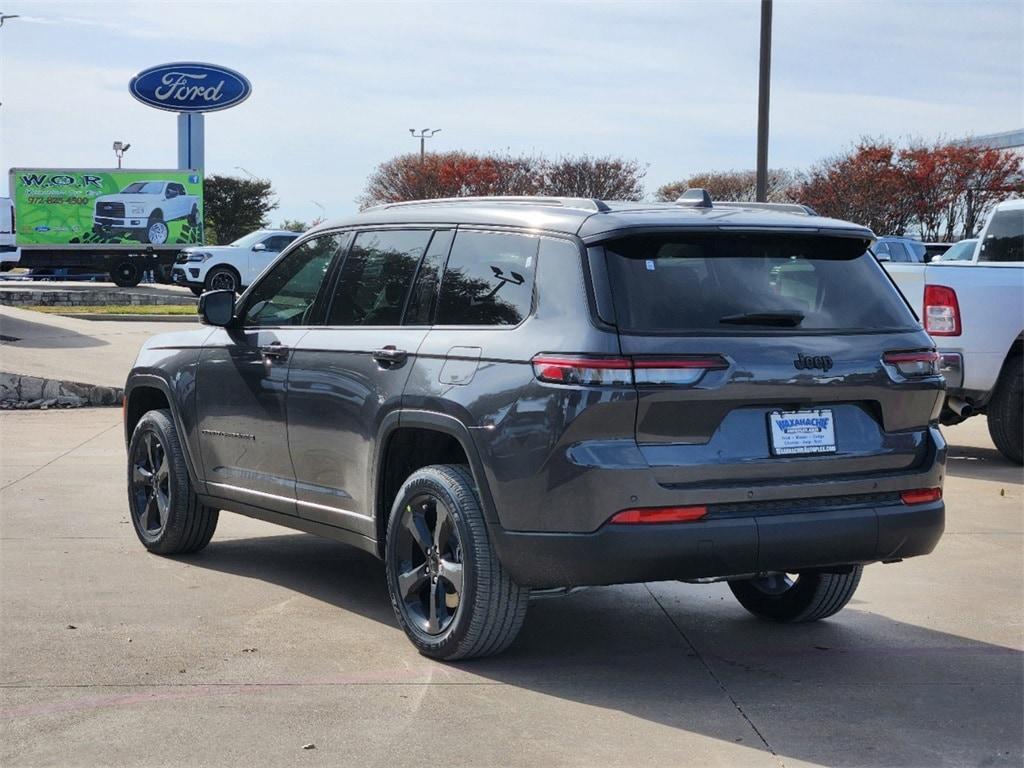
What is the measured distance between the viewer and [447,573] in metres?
5.50

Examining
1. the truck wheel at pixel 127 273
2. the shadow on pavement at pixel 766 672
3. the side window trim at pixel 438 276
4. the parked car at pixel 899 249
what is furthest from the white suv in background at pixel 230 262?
the side window trim at pixel 438 276

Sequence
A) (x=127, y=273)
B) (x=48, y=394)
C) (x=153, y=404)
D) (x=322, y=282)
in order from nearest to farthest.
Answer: (x=322, y=282) < (x=153, y=404) < (x=48, y=394) < (x=127, y=273)

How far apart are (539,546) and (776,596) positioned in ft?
5.73

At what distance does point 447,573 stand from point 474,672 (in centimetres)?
39

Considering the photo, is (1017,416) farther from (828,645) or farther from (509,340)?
(509,340)

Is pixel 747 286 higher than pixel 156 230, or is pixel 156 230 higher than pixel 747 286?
pixel 156 230

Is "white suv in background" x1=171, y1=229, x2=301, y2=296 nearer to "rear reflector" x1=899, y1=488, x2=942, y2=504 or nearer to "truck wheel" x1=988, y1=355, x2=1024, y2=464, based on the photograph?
"truck wheel" x1=988, y1=355, x2=1024, y2=464

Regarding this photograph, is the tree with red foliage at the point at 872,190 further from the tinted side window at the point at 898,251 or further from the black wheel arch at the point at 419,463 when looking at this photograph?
the black wheel arch at the point at 419,463

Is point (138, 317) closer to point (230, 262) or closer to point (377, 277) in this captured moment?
point (230, 262)

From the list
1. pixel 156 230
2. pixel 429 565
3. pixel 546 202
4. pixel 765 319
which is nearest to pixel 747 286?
pixel 765 319

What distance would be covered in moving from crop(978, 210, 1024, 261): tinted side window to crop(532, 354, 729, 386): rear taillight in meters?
8.08

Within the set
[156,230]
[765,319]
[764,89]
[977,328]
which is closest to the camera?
[765,319]

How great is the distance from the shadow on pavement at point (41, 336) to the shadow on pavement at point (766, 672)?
1144cm

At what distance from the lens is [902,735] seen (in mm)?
4797
